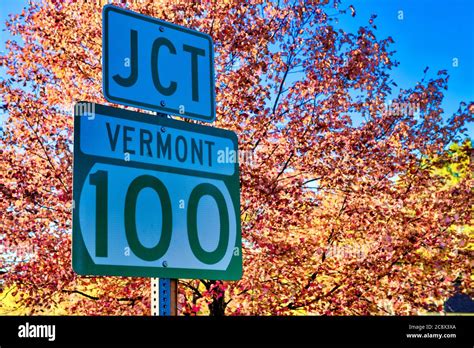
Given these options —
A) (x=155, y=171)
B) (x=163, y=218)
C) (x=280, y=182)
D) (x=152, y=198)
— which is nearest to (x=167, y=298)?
(x=163, y=218)

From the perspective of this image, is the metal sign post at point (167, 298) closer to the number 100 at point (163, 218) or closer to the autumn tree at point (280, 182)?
the number 100 at point (163, 218)

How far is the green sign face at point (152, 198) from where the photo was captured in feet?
9.86

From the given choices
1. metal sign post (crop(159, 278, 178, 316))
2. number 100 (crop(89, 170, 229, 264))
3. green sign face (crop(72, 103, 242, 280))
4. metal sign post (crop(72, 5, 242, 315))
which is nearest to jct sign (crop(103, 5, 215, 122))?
metal sign post (crop(72, 5, 242, 315))

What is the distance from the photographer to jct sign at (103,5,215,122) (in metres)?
3.44

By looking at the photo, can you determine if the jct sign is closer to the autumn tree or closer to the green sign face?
the green sign face

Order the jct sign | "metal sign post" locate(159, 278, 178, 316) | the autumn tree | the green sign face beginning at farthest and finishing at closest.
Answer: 1. the autumn tree
2. the jct sign
3. "metal sign post" locate(159, 278, 178, 316)
4. the green sign face

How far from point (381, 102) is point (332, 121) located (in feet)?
3.80

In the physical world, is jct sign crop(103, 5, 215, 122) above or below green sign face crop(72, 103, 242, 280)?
above

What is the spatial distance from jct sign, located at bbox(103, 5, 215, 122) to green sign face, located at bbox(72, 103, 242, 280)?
6.9 inches

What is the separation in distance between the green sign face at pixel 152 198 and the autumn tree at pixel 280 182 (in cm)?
557

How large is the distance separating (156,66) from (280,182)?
6.32 metres

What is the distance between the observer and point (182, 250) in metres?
3.29

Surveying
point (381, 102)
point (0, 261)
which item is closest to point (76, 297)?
point (0, 261)
